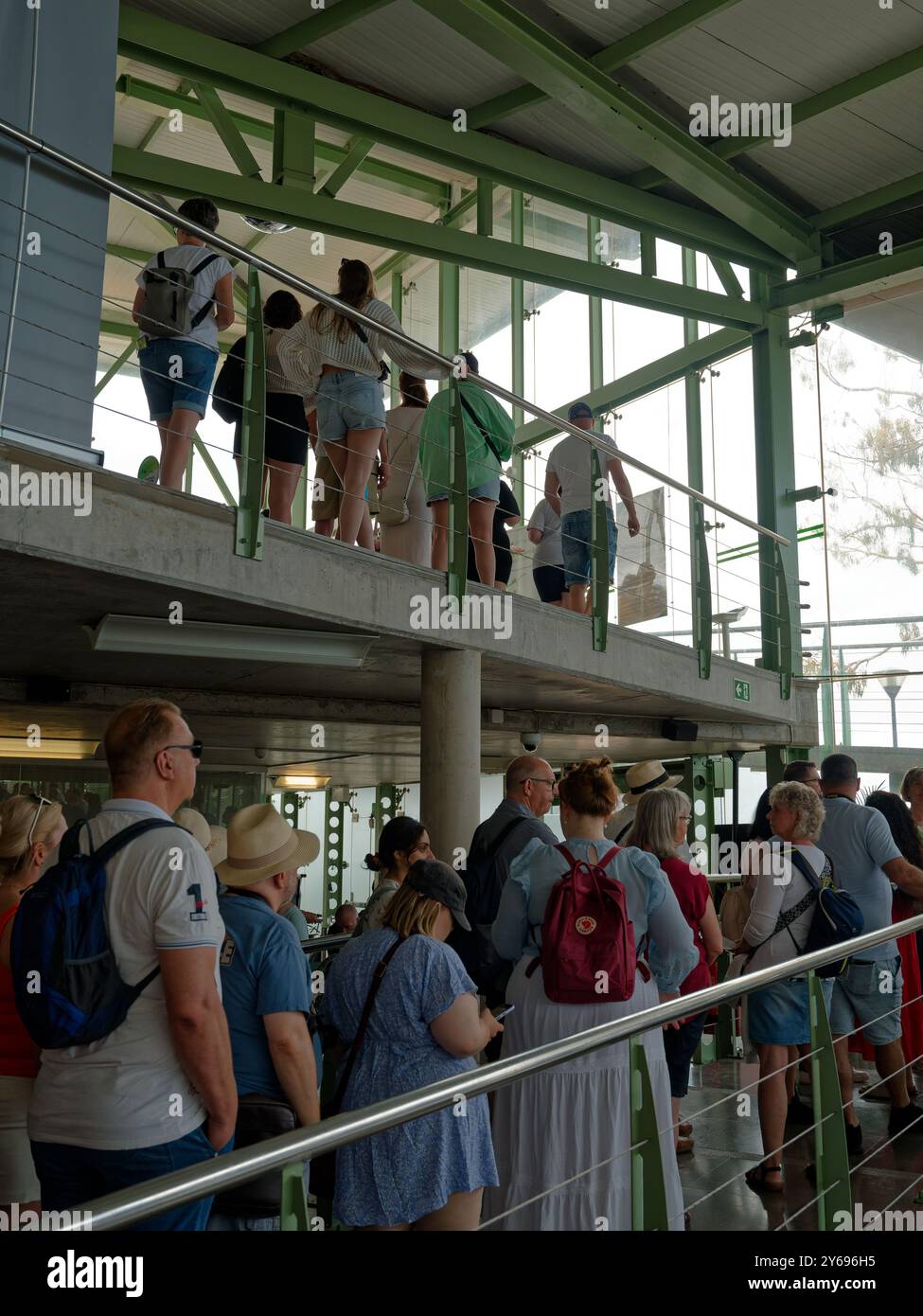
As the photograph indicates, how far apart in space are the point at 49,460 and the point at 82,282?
4.13ft

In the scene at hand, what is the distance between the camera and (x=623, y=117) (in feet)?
27.9

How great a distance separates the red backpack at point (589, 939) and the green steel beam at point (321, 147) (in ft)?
27.6

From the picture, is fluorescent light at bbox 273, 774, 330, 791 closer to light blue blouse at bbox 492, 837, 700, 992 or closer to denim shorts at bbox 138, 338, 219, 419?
denim shorts at bbox 138, 338, 219, 419

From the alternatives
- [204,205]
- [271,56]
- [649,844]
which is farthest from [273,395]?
[271,56]

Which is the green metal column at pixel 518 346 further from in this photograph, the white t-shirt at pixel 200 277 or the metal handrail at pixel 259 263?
the white t-shirt at pixel 200 277

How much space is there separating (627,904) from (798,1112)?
2302mm

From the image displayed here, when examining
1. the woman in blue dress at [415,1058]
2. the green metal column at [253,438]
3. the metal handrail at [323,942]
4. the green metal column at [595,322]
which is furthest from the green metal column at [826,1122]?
the green metal column at [595,322]

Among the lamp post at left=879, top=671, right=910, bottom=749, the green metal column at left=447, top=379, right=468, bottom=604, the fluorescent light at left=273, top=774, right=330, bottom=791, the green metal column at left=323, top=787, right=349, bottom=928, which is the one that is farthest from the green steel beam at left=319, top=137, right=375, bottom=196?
the green metal column at left=323, top=787, right=349, bottom=928

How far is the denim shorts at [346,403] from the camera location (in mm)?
5816

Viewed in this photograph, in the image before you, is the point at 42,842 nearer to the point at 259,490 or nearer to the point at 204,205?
the point at 259,490

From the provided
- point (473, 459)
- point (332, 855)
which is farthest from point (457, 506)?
point (332, 855)

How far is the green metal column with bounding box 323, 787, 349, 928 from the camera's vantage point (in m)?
13.4
